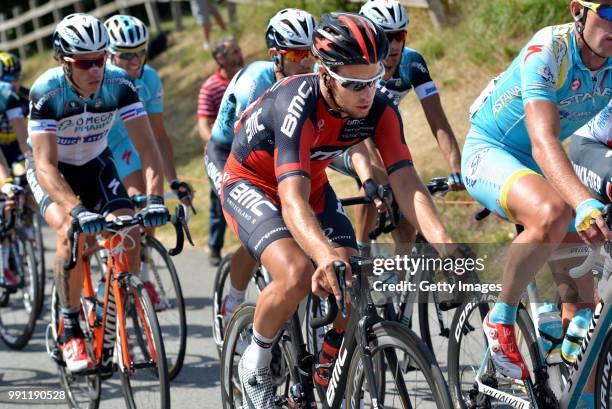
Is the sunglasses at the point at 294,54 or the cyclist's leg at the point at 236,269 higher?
the sunglasses at the point at 294,54

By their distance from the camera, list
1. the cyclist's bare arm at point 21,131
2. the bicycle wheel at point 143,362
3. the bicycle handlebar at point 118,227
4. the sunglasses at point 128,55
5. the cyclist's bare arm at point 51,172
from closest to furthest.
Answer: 1. the bicycle wheel at point 143,362
2. the bicycle handlebar at point 118,227
3. the cyclist's bare arm at point 51,172
4. the sunglasses at point 128,55
5. the cyclist's bare arm at point 21,131

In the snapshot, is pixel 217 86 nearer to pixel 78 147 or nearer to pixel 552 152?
pixel 78 147

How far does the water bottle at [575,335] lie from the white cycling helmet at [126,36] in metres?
4.85

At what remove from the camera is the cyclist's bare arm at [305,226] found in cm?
400

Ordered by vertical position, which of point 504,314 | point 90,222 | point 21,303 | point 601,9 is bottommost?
point 21,303

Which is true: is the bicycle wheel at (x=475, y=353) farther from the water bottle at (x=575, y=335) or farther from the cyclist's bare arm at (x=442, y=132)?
the cyclist's bare arm at (x=442, y=132)

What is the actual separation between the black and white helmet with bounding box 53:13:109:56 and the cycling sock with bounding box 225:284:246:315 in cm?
171

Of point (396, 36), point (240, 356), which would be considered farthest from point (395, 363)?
point (396, 36)

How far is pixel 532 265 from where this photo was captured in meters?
4.39

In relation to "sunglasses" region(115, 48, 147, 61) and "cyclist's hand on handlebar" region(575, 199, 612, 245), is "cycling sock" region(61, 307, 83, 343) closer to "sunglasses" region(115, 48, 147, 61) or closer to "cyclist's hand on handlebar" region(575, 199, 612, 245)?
"sunglasses" region(115, 48, 147, 61)

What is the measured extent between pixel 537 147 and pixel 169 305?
4285 millimetres

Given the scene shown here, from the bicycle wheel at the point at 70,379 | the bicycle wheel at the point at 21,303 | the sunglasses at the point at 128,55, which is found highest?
the sunglasses at the point at 128,55

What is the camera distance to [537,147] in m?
4.34

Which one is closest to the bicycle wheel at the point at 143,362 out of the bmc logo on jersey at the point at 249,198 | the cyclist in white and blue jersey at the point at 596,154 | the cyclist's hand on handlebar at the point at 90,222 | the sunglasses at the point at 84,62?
the cyclist's hand on handlebar at the point at 90,222
